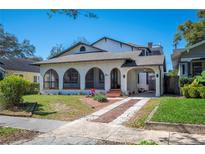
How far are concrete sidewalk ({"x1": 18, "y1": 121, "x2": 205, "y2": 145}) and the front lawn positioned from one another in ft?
1.37

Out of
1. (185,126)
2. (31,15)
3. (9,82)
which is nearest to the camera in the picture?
(185,126)

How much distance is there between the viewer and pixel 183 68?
58.2ft

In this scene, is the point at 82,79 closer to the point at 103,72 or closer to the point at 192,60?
the point at 103,72

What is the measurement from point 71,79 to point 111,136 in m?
16.7

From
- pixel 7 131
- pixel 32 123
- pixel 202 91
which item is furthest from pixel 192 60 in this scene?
pixel 7 131

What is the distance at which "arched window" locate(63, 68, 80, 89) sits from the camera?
21906mm

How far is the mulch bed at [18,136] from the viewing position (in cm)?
574

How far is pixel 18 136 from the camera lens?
6105 mm

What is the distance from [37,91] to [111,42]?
11.3m

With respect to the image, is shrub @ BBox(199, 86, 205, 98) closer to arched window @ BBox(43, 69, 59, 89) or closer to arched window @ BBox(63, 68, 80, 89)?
arched window @ BBox(63, 68, 80, 89)

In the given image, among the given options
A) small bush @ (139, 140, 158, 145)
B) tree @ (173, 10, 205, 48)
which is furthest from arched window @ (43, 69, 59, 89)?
small bush @ (139, 140, 158, 145)
